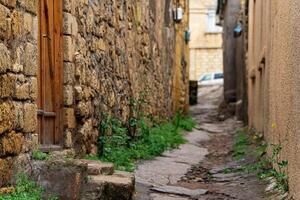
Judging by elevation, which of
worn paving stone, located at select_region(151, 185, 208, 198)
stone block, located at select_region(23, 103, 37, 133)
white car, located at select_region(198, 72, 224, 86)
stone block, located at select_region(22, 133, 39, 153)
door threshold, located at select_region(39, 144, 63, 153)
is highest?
stone block, located at select_region(23, 103, 37, 133)

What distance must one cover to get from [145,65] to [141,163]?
2.63 m

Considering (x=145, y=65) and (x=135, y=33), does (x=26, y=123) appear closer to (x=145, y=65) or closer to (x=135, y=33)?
(x=135, y=33)

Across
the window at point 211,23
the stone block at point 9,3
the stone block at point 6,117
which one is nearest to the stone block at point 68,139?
the stone block at point 6,117

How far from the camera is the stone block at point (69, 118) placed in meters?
5.31

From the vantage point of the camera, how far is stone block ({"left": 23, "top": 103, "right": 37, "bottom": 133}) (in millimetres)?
4141

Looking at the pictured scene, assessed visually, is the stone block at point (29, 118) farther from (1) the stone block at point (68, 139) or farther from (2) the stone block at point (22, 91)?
(1) the stone block at point (68, 139)

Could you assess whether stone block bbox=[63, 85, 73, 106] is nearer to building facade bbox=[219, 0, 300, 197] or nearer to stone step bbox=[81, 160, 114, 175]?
stone step bbox=[81, 160, 114, 175]

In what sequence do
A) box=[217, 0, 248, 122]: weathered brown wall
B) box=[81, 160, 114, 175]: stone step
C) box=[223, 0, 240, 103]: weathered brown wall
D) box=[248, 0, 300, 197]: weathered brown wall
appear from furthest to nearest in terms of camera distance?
box=[223, 0, 240, 103]: weathered brown wall
box=[217, 0, 248, 122]: weathered brown wall
box=[81, 160, 114, 175]: stone step
box=[248, 0, 300, 197]: weathered brown wall

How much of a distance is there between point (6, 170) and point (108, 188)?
36.6 inches

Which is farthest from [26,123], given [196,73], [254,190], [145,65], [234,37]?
[196,73]

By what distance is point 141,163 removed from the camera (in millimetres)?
7027

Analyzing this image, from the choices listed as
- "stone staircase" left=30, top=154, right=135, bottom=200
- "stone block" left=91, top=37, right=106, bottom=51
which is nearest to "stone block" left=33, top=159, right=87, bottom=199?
"stone staircase" left=30, top=154, right=135, bottom=200

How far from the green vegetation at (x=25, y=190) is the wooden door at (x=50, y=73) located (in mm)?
1069

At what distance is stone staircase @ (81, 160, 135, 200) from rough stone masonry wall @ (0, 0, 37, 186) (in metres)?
0.54
